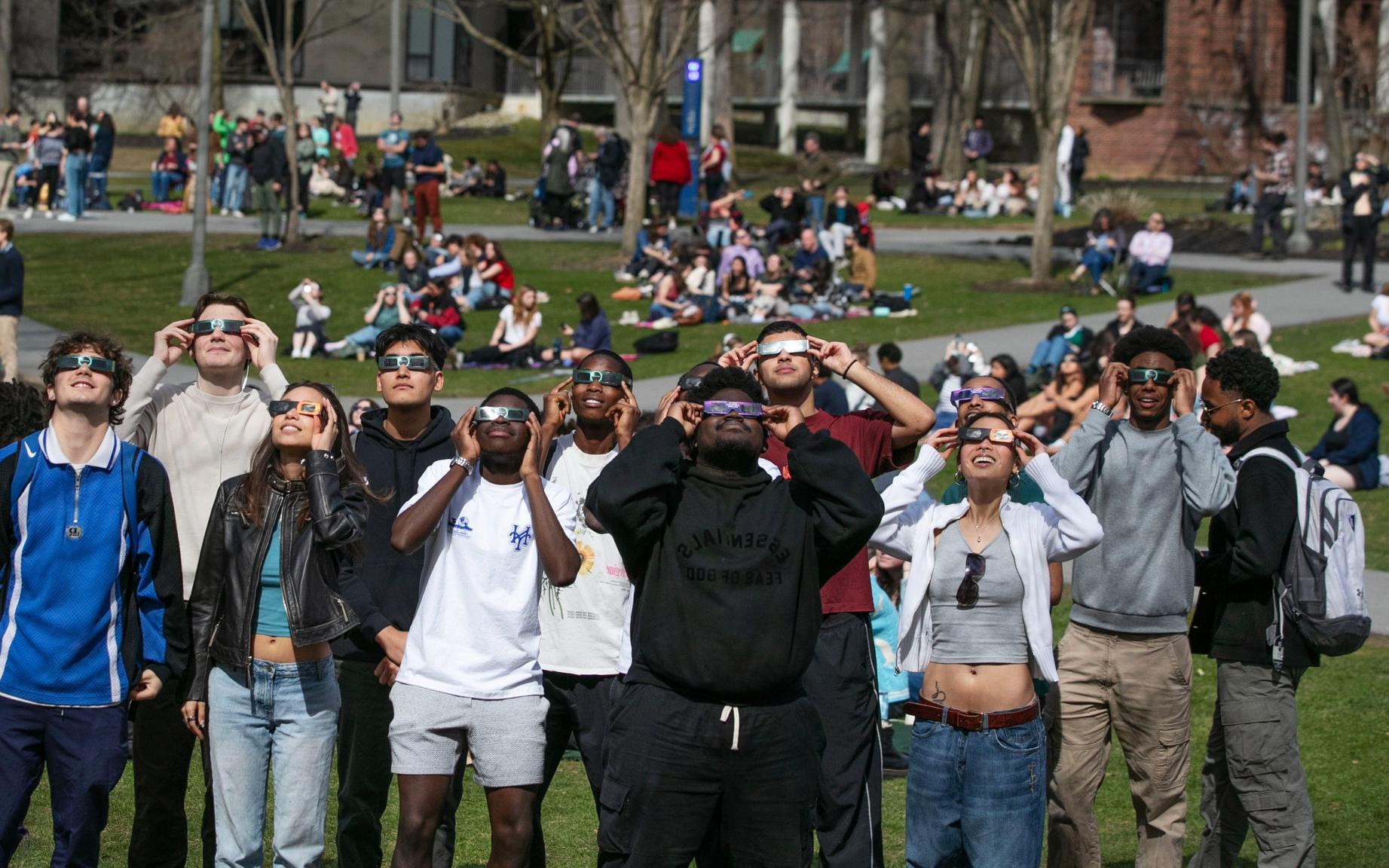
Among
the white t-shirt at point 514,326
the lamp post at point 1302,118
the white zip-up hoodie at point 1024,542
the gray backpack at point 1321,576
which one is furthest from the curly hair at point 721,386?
the lamp post at point 1302,118

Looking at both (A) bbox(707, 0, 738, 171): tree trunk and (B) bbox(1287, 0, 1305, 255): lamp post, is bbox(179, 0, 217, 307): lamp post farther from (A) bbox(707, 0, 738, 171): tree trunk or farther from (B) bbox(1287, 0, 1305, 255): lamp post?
(A) bbox(707, 0, 738, 171): tree trunk

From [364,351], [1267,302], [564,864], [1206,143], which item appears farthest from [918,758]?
[1206,143]

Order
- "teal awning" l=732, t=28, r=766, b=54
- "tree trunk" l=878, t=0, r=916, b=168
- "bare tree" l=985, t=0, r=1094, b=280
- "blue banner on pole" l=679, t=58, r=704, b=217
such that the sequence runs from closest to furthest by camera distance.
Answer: "bare tree" l=985, t=0, r=1094, b=280 → "blue banner on pole" l=679, t=58, r=704, b=217 → "tree trunk" l=878, t=0, r=916, b=168 → "teal awning" l=732, t=28, r=766, b=54

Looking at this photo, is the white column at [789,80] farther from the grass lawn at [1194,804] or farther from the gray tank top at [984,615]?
the gray tank top at [984,615]

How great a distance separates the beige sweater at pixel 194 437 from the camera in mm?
6227

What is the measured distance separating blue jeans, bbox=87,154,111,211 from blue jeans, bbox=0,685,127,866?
91.1 ft

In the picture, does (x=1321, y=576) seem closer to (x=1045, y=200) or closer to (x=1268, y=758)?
(x=1268, y=758)

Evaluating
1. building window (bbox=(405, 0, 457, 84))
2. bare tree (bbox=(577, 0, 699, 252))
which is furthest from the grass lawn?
building window (bbox=(405, 0, 457, 84))

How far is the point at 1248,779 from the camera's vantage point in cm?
638

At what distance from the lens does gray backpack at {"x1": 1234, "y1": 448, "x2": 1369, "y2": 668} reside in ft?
20.7

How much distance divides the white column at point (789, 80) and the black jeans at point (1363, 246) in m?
29.0

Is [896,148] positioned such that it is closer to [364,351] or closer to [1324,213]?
[1324,213]

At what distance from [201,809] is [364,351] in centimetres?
1215

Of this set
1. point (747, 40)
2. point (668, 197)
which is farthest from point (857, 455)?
point (747, 40)
